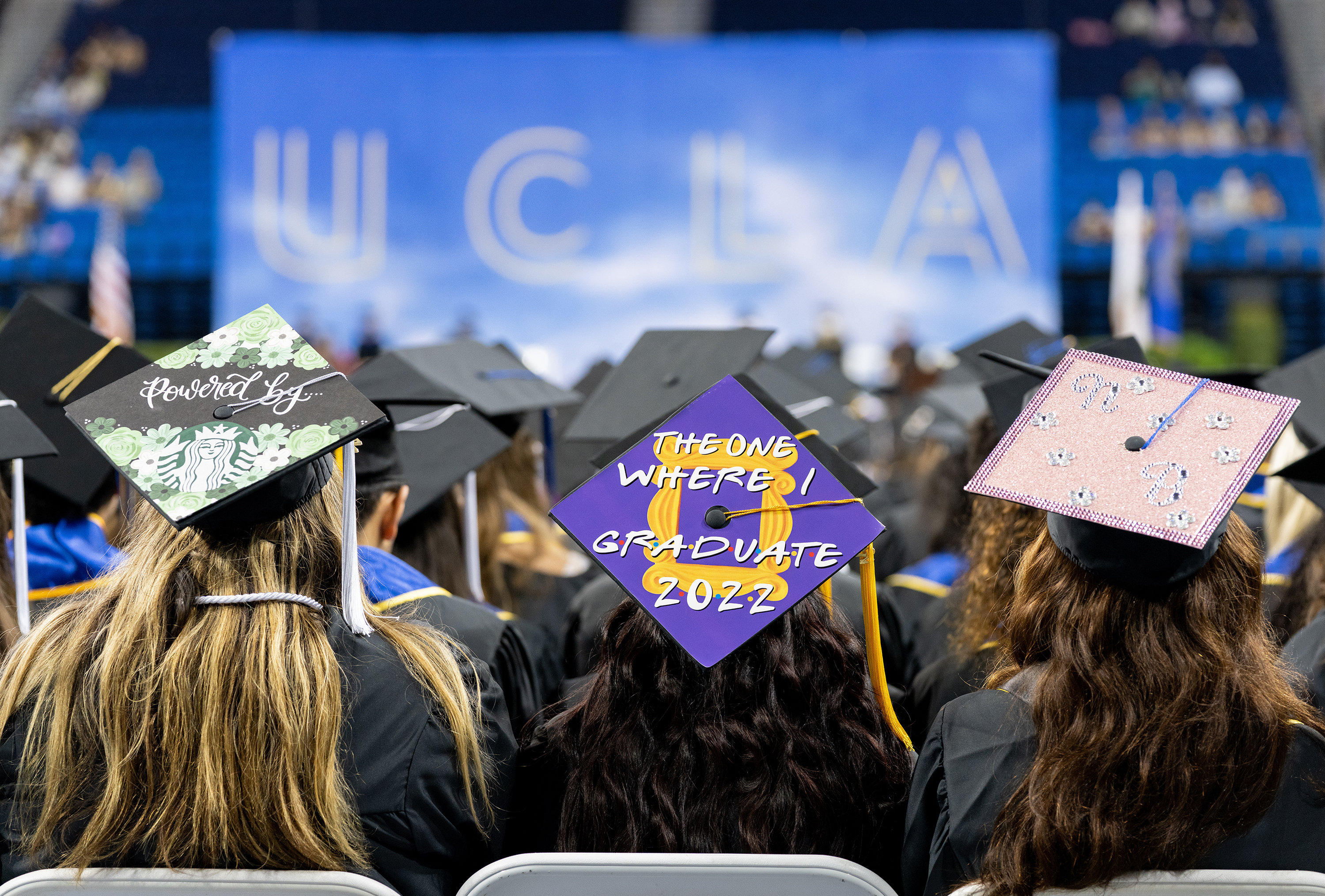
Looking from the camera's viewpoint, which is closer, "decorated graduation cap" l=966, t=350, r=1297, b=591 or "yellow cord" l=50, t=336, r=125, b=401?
"decorated graduation cap" l=966, t=350, r=1297, b=591

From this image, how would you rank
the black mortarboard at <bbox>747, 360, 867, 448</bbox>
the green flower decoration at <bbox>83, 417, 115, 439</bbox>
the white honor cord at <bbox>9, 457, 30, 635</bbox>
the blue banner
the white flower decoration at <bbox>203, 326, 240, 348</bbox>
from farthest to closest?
1. the blue banner
2. the black mortarboard at <bbox>747, 360, 867, 448</bbox>
3. the white honor cord at <bbox>9, 457, 30, 635</bbox>
4. the white flower decoration at <bbox>203, 326, 240, 348</bbox>
5. the green flower decoration at <bbox>83, 417, 115, 439</bbox>

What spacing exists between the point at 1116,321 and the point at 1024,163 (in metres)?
2.16

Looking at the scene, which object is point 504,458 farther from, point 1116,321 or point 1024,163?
point 1024,163

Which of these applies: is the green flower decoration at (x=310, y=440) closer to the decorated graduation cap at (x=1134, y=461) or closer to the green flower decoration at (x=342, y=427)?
the green flower decoration at (x=342, y=427)

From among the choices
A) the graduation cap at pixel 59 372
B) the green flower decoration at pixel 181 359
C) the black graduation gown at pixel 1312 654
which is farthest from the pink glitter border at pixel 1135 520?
the graduation cap at pixel 59 372

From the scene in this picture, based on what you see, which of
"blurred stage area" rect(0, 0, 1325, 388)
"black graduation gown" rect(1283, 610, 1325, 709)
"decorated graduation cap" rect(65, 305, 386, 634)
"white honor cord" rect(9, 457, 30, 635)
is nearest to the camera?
"decorated graduation cap" rect(65, 305, 386, 634)

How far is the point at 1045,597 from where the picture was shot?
5.23 feet

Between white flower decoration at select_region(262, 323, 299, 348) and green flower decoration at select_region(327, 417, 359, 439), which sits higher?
white flower decoration at select_region(262, 323, 299, 348)

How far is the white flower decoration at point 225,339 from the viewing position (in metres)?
1.79

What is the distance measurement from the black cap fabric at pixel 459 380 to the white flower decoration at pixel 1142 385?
5.47ft

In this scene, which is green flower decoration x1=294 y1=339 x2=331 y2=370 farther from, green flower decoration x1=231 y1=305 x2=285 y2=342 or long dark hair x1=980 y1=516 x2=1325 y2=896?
long dark hair x1=980 y1=516 x2=1325 y2=896

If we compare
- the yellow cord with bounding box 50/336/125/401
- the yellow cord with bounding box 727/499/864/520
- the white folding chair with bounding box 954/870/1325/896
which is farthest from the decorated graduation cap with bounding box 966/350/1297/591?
the yellow cord with bounding box 50/336/125/401

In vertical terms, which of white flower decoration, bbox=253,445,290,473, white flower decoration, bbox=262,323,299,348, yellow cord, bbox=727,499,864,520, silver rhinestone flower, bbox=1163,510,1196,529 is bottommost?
yellow cord, bbox=727,499,864,520

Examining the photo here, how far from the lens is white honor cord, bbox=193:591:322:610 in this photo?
5.08ft
